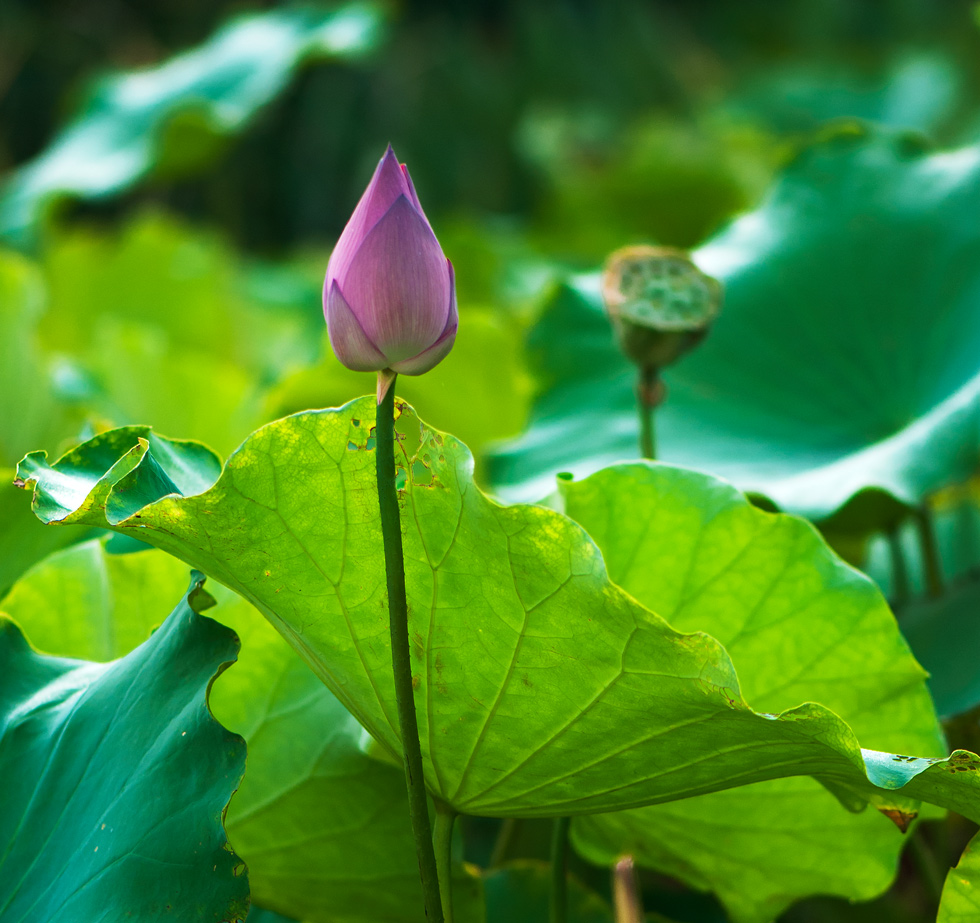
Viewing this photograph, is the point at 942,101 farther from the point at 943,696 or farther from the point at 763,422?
the point at 943,696

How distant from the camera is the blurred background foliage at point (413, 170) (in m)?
1.05

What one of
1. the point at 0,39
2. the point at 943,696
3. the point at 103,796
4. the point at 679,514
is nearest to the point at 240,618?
the point at 103,796

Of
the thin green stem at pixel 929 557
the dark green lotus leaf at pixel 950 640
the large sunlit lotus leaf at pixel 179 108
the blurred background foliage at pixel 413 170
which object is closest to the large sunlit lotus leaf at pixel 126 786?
the blurred background foliage at pixel 413 170

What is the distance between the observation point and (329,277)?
0.37 m

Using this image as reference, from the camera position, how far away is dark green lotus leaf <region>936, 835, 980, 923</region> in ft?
1.34

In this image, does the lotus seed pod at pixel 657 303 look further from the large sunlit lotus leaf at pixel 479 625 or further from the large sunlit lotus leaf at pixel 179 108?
the large sunlit lotus leaf at pixel 179 108

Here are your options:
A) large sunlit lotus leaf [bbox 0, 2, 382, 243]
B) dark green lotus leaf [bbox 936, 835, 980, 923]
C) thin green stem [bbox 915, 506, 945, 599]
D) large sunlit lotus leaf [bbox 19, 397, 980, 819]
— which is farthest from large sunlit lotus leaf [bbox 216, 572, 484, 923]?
large sunlit lotus leaf [bbox 0, 2, 382, 243]

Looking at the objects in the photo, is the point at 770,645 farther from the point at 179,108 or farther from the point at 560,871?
the point at 179,108

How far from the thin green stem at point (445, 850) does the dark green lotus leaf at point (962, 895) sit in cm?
20

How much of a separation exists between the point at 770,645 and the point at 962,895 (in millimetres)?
148

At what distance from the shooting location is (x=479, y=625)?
0.42 metres

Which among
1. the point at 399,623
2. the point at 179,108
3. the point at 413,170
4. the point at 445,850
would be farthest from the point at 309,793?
the point at 413,170

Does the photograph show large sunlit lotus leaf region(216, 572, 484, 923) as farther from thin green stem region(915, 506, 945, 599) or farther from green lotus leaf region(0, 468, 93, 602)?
thin green stem region(915, 506, 945, 599)

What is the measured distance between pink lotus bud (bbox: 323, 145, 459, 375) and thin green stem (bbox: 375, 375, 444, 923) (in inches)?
0.5
